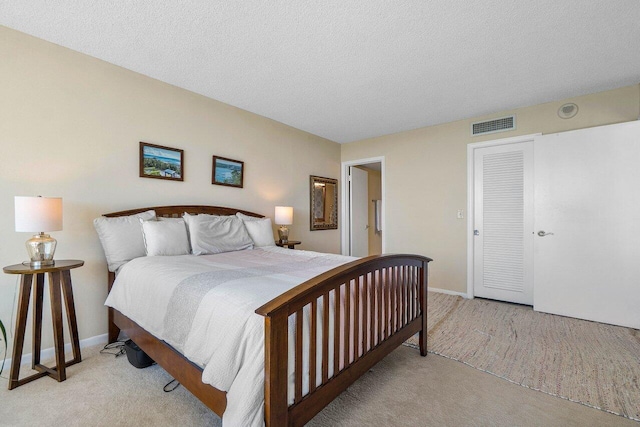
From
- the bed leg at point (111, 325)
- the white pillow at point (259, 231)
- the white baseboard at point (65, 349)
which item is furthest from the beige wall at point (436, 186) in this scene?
the white baseboard at point (65, 349)

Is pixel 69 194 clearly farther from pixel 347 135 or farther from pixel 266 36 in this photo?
pixel 347 135

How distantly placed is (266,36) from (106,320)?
2.74 metres

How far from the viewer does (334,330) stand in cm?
142

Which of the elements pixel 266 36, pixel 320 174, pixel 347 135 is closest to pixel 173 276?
pixel 266 36

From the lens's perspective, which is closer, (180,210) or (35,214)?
(35,214)

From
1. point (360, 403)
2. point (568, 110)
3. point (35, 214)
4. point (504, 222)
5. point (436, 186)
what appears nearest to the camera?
point (360, 403)

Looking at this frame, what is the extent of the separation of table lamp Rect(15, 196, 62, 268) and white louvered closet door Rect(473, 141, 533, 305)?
4327 mm

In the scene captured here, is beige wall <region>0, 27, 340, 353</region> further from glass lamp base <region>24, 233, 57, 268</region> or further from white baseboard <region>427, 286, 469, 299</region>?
white baseboard <region>427, 286, 469, 299</region>

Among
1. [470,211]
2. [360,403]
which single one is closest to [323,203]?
[470,211]

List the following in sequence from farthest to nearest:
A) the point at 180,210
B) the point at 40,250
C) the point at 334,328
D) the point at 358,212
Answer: the point at 358,212 < the point at 180,210 < the point at 40,250 < the point at 334,328

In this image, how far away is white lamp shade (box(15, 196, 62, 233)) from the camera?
1811 mm

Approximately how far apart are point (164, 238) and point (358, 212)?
12.1 ft

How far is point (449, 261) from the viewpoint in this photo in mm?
4031

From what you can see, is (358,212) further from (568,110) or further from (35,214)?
(35,214)
